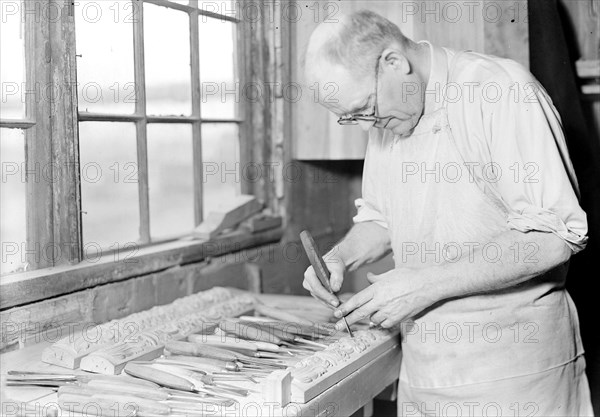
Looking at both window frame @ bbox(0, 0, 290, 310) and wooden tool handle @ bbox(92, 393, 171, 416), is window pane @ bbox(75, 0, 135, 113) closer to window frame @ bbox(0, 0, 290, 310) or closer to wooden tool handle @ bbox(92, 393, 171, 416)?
window frame @ bbox(0, 0, 290, 310)

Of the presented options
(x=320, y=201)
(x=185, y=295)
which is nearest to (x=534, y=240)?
(x=185, y=295)

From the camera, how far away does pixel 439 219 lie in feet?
6.32

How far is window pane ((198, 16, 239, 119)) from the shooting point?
284 cm

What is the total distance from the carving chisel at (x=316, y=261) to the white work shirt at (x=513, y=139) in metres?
0.40

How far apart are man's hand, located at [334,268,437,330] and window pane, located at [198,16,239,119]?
50.8 inches

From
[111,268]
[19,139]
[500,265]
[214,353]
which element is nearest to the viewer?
[500,265]

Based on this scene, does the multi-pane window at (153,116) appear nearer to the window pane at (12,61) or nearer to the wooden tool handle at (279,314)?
the window pane at (12,61)

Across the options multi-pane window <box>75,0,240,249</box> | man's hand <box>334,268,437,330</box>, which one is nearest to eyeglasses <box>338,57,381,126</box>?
man's hand <box>334,268,437,330</box>

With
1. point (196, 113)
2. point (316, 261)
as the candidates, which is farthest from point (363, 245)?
point (196, 113)

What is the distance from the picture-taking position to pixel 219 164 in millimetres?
2941

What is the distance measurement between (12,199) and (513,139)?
4.67ft

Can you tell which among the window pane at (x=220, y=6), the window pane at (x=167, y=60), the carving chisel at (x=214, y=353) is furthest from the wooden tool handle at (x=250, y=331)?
the window pane at (x=220, y=6)

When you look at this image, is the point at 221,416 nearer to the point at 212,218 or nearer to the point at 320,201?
the point at 212,218

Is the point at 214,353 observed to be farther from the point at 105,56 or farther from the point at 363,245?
the point at 105,56
